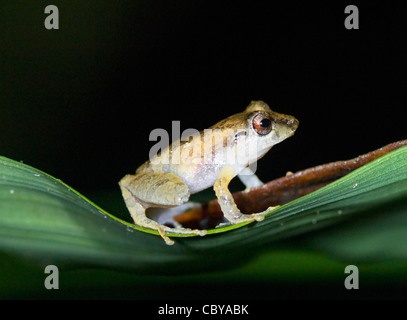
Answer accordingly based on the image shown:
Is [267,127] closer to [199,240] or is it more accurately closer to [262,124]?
[262,124]

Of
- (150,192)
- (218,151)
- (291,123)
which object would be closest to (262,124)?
(291,123)

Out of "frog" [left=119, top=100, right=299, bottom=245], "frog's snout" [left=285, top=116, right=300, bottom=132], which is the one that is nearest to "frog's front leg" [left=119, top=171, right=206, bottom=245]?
"frog" [left=119, top=100, right=299, bottom=245]

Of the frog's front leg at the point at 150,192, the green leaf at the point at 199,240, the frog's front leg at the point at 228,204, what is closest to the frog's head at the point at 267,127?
the frog's front leg at the point at 228,204

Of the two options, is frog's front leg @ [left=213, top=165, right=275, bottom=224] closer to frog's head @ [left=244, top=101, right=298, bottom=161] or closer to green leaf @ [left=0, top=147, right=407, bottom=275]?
frog's head @ [left=244, top=101, right=298, bottom=161]

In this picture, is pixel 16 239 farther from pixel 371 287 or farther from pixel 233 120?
pixel 233 120

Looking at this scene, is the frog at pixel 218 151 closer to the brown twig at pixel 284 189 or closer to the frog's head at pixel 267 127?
the frog's head at pixel 267 127

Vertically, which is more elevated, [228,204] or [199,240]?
[228,204]

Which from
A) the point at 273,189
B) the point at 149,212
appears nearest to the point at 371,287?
the point at 273,189
